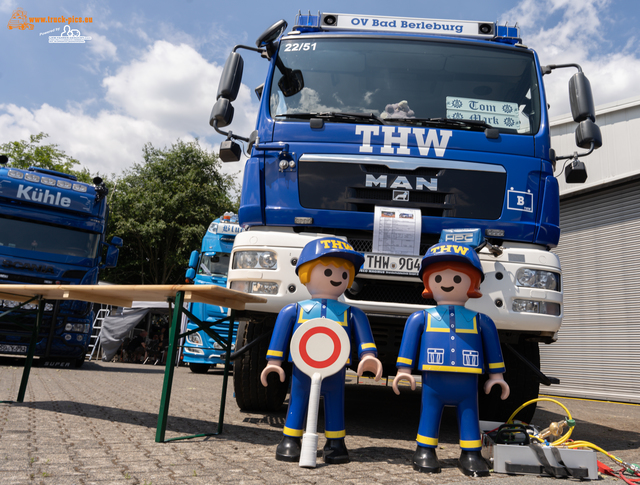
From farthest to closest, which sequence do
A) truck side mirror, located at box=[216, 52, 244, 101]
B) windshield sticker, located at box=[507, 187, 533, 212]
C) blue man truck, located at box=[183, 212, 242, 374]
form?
1. blue man truck, located at box=[183, 212, 242, 374]
2. truck side mirror, located at box=[216, 52, 244, 101]
3. windshield sticker, located at box=[507, 187, 533, 212]

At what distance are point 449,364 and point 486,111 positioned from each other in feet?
7.84

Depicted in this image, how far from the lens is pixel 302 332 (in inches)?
120

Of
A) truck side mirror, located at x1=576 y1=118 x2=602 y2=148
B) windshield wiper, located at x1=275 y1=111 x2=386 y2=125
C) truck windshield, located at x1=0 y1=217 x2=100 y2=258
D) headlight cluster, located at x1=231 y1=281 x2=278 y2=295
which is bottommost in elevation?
headlight cluster, located at x1=231 y1=281 x2=278 y2=295

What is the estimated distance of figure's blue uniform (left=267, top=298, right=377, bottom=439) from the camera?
3.08 metres

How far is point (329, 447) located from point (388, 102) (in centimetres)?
287

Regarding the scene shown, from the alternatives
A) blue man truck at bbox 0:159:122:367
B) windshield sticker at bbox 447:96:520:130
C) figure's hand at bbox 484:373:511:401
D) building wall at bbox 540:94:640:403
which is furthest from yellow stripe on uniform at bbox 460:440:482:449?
blue man truck at bbox 0:159:122:367

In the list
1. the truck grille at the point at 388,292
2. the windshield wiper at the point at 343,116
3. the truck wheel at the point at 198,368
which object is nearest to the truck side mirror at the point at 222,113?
the windshield wiper at the point at 343,116

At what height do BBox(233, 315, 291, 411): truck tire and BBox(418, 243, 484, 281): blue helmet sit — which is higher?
BBox(418, 243, 484, 281): blue helmet

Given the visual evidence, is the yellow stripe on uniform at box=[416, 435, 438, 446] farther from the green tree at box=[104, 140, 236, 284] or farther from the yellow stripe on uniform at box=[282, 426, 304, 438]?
the green tree at box=[104, 140, 236, 284]

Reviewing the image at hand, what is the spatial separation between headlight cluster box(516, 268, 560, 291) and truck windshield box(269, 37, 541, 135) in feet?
4.15

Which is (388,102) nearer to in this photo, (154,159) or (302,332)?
(302,332)

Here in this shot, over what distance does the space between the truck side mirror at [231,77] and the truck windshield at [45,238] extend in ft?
22.1

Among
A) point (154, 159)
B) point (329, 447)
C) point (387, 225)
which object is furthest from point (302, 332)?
point (154, 159)

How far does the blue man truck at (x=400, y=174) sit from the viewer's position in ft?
12.2
